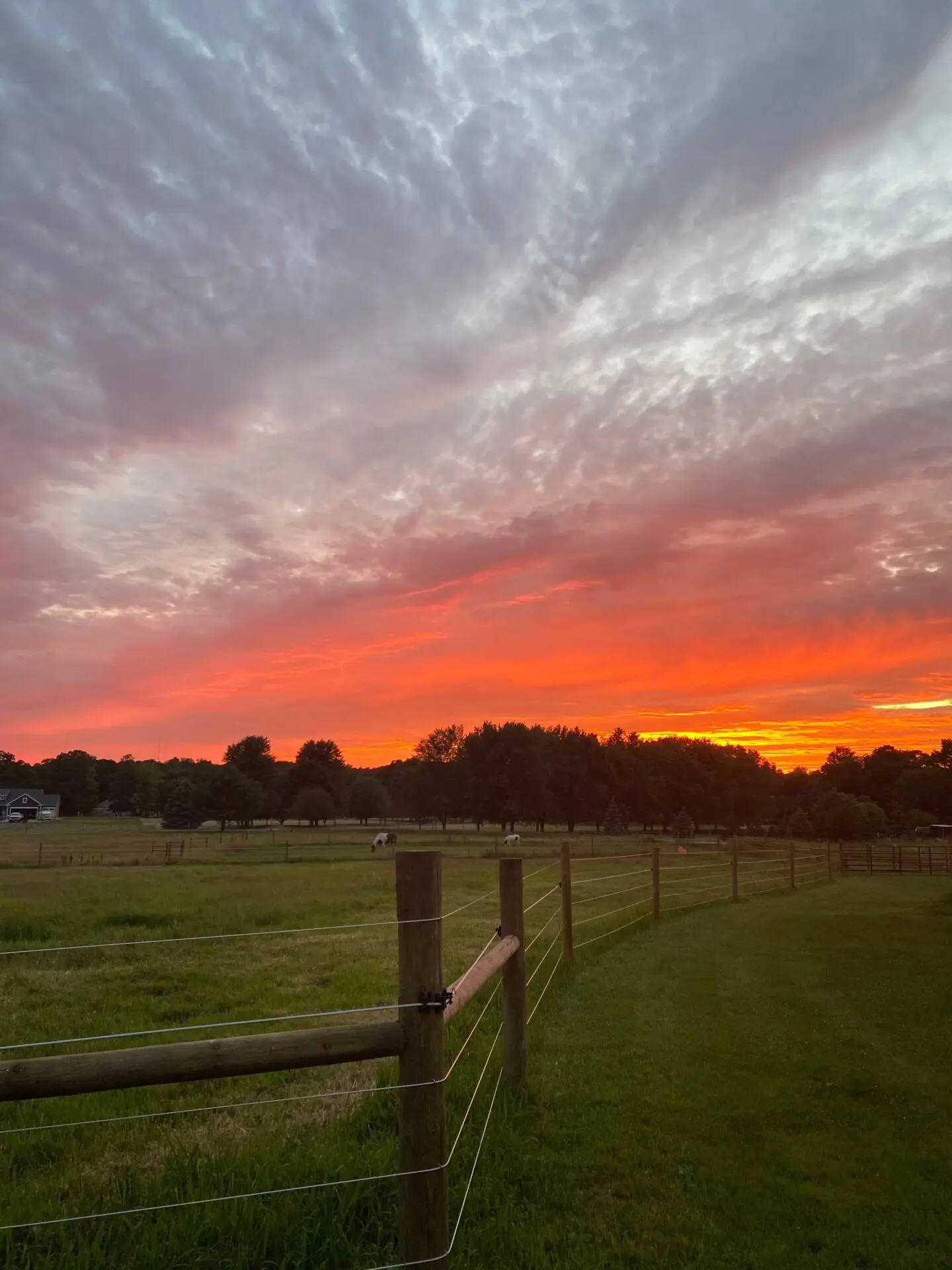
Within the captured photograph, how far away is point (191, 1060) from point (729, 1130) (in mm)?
3804

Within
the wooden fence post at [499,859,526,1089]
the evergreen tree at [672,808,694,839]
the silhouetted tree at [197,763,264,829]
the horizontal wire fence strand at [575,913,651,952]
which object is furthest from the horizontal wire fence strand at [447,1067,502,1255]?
the silhouetted tree at [197,763,264,829]

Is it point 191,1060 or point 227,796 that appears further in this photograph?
point 227,796

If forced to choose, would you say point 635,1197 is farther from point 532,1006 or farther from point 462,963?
point 462,963

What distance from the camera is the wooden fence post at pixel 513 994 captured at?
5.75 metres

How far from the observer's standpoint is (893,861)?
3981 centimetres

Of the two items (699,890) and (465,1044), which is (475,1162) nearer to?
(465,1044)

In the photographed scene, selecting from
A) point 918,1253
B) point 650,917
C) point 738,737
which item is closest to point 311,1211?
point 918,1253

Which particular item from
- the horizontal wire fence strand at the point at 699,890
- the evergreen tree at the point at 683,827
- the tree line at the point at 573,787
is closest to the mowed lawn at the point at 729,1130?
the horizontal wire fence strand at the point at 699,890

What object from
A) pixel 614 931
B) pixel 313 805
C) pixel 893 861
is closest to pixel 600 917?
pixel 614 931

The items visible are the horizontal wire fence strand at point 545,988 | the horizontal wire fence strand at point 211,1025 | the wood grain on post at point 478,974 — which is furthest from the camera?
the horizontal wire fence strand at point 545,988

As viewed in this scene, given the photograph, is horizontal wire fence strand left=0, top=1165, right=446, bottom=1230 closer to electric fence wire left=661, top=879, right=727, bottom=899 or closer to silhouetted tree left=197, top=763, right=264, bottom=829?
electric fence wire left=661, top=879, right=727, bottom=899

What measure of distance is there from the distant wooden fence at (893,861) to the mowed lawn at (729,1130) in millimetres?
31054

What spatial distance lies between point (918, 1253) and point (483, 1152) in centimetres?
218

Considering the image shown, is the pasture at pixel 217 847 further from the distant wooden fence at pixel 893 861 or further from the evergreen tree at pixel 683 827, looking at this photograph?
the evergreen tree at pixel 683 827
